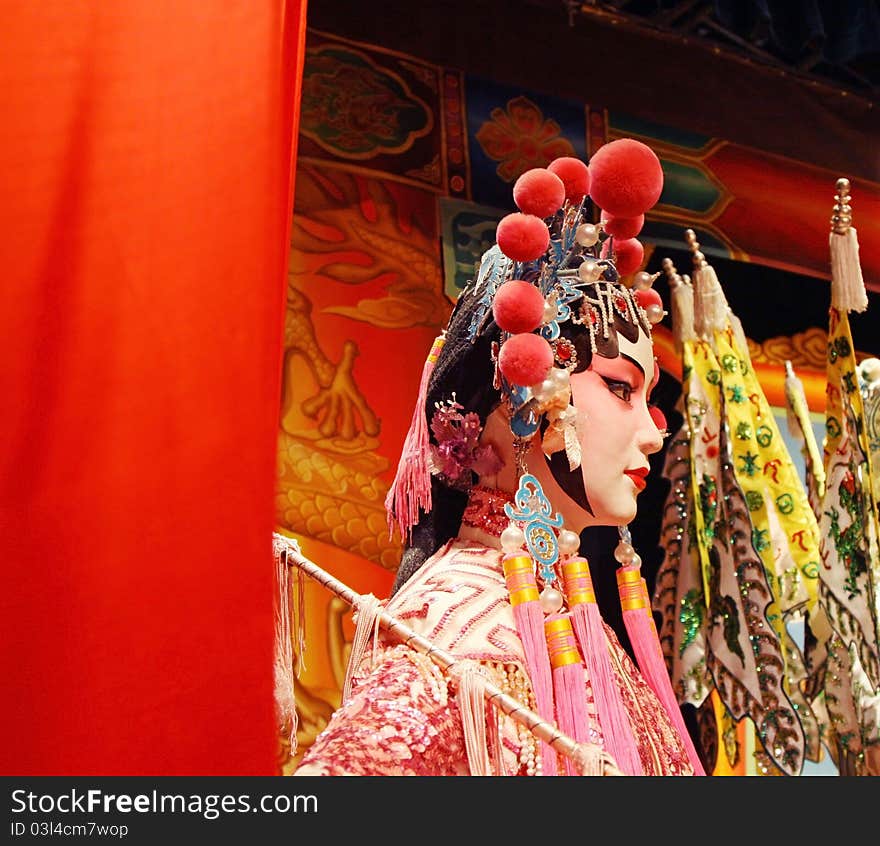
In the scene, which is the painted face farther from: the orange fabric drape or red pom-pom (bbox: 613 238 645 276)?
the orange fabric drape

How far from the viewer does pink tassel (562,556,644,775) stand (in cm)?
151

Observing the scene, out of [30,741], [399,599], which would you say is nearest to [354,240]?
[399,599]

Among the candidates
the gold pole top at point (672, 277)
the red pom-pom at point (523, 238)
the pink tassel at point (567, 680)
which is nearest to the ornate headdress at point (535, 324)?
the red pom-pom at point (523, 238)

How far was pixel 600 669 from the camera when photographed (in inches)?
62.1

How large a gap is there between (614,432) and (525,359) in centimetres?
19

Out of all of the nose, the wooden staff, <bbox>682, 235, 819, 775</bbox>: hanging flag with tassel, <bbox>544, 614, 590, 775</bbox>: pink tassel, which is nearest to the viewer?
the wooden staff

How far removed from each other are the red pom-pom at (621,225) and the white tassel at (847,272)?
1.01m

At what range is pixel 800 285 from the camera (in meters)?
3.53

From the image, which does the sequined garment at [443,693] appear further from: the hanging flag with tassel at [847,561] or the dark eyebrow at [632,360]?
the hanging flag with tassel at [847,561]

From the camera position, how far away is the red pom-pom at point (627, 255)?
73.7 inches

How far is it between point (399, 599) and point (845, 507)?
4.50ft

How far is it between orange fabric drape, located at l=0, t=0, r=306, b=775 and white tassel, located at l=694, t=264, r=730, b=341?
6.21ft

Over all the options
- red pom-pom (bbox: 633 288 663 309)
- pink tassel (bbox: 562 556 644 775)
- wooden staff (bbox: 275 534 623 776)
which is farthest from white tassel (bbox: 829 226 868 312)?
wooden staff (bbox: 275 534 623 776)
